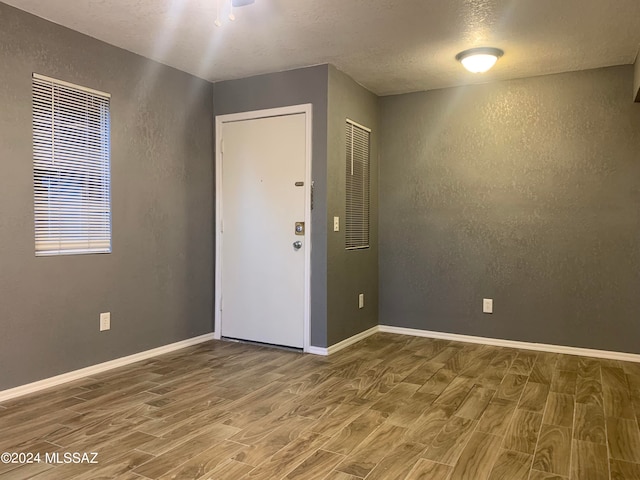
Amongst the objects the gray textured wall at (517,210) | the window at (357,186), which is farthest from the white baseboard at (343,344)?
the window at (357,186)

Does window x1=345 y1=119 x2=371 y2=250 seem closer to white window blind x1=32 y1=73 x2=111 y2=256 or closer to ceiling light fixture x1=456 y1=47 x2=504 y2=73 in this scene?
ceiling light fixture x1=456 y1=47 x2=504 y2=73

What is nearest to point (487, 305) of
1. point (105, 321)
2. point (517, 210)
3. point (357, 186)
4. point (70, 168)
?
point (517, 210)

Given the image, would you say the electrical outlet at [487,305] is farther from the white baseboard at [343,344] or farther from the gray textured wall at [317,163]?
the gray textured wall at [317,163]

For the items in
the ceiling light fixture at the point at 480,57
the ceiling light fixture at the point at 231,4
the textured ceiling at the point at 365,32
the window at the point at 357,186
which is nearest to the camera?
the ceiling light fixture at the point at 231,4

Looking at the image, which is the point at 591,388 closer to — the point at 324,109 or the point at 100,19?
the point at 324,109

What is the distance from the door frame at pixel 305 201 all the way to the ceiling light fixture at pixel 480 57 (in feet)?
4.07

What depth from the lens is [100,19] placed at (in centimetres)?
299

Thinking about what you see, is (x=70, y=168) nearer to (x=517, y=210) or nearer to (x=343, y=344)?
(x=343, y=344)

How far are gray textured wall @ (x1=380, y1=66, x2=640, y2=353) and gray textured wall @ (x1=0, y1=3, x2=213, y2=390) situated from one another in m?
1.86

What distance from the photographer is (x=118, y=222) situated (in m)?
3.47

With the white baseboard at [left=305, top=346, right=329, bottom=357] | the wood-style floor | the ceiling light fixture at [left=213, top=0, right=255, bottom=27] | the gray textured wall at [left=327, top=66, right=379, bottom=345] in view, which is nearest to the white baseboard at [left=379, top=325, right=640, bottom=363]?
the wood-style floor

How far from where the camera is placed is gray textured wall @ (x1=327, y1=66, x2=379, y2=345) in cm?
394

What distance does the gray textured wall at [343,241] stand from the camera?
3.94m

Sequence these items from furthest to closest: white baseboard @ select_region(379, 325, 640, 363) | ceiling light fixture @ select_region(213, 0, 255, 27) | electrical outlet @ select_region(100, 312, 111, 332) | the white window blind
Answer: white baseboard @ select_region(379, 325, 640, 363) → electrical outlet @ select_region(100, 312, 111, 332) → the white window blind → ceiling light fixture @ select_region(213, 0, 255, 27)
